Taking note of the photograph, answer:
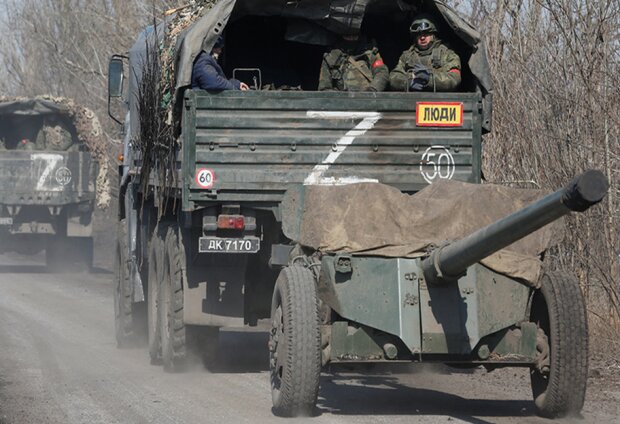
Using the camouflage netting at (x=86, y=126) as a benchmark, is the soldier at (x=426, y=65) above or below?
below

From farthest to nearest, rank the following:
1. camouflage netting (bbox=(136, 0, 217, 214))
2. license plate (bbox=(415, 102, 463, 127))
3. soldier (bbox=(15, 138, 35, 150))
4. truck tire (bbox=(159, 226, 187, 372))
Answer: soldier (bbox=(15, 138, 35, 150)) → camouflage netting (bbox=(136, 0, 217, 214)) → truck tire (bbox=(159, 226, 187, 372)) → license plate (bbox=(415, 102, 463, 127))

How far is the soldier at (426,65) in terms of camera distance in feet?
35.7

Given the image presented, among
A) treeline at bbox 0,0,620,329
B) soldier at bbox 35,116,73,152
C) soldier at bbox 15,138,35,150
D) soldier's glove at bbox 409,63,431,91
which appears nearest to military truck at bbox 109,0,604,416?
soldier's glove at bbox 409,63,431,91

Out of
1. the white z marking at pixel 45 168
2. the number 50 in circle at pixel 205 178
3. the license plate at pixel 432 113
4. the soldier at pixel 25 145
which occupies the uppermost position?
the soldier at pixel 25 145

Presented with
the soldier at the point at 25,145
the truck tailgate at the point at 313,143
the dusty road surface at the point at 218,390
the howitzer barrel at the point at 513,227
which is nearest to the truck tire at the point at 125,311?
the dusty road surface at the point at 218,390

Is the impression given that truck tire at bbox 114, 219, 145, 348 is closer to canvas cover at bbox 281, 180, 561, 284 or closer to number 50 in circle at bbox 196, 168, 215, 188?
number 50 in circle at bbox 196, 168, 215, 188

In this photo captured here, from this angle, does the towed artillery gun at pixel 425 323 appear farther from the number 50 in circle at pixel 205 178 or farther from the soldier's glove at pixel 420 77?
the soldier's glove at pixel 420 77

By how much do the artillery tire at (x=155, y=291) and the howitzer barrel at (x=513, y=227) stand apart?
4096 millimetres

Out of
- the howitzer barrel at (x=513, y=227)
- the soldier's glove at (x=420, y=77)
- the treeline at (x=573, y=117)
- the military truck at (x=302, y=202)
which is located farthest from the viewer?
the treeline at (x=573, y=117)

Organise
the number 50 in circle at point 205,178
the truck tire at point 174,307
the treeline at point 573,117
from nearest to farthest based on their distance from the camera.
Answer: the number 50 in circle at point 205,178 → the truck tire at point 174,307 → the treeline at point 573,117

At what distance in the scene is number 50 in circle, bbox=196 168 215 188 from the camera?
10211 mm

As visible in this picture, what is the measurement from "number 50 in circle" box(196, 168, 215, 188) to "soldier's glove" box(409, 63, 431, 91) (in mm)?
1831

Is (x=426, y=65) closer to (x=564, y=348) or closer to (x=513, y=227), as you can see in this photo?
(x=564, y=348)

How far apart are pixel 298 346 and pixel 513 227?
170 cm
